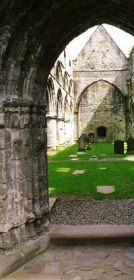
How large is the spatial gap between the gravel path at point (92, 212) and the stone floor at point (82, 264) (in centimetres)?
111

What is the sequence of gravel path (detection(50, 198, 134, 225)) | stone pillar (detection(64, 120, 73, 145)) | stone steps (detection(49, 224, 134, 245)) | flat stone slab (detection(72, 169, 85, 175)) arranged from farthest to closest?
stone pillar (detection(64, 120, 73, 145)), flat stone slab (detection(72, 169, 85, 175)), gravel path (detection(50, 198, 134, 225)), stone steps (detection(49, 224, 134, 245))

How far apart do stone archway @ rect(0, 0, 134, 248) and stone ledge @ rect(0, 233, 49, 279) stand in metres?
0.17

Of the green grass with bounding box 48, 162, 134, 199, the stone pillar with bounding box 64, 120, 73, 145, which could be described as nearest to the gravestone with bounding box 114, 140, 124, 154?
the green grass with bounding box 48, 162, 134, 199

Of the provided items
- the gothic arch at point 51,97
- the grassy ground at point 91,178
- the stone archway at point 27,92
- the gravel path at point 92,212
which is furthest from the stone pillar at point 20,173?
the gothic arch at point 51,97

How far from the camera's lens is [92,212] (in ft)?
22.5

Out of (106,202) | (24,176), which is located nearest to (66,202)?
(106,202)

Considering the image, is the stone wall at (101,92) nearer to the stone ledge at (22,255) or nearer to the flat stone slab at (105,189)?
the flat stone slab at (105,189)

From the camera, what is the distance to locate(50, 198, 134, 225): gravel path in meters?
6.24

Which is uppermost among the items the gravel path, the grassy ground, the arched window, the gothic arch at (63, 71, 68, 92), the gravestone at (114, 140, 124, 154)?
the gothic arch at (63, 71, 68, 92)

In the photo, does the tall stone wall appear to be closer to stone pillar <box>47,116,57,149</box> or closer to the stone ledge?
stone pillar <box>47,116,57,149</box>

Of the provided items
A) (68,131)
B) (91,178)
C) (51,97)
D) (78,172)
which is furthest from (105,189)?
(68,131)

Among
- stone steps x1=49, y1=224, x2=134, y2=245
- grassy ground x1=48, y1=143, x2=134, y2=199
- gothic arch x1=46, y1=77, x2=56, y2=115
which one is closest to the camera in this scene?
stone steps x1=49, y1=224, x2=134, y2=245

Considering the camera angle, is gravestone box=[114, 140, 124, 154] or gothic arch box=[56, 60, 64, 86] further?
gothic arch box=[56, 60, 64, 86]

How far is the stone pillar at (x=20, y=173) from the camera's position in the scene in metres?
4.91
